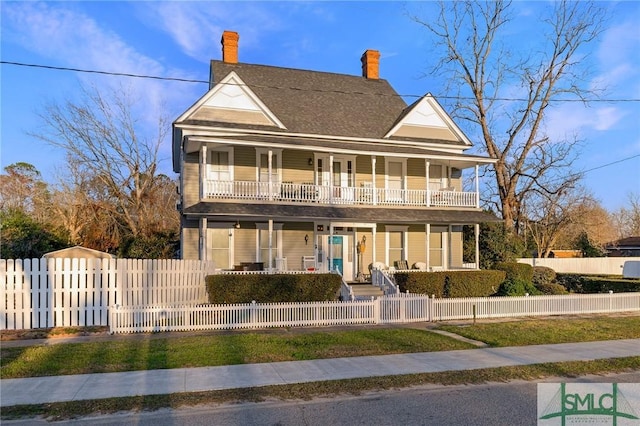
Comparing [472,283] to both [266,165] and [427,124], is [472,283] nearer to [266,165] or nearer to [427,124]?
[427,124]

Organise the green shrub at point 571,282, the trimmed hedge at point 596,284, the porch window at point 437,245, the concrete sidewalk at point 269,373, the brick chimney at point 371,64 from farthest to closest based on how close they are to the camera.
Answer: the brick chimney at point 371,64 → the green shrub at point 571,282 → the porch window at point 437,245 → the trimmed hedge at point 596,284 → the concrete sidewalk at point 269,373

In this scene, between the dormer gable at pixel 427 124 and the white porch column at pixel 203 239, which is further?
the dormer gable at pixel 427 124

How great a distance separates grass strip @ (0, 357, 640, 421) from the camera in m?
6.21

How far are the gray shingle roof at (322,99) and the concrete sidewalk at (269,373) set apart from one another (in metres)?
14.4

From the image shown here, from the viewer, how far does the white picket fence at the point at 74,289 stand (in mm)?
12320

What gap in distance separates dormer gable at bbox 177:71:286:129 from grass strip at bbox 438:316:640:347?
40.9ft

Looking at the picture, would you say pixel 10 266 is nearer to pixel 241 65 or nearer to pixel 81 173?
pixel 241 65

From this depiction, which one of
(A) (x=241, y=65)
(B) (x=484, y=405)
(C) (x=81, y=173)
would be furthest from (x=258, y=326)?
(C) (x=81, y=173)

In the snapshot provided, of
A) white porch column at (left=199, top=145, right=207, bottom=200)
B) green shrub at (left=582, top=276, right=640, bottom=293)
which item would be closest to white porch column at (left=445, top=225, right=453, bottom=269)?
green shrub at (left=582, top=276, right=640, bottom=293)

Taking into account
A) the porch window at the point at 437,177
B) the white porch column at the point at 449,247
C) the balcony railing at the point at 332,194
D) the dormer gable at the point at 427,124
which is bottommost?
the white porch column at the point at 449,247

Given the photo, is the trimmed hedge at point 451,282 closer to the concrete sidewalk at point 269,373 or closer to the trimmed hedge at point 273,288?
the trimmed hedge at point 273,288

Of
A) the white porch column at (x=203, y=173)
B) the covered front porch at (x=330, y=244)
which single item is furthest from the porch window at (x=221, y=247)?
the white porch column at (x=203, y=173)

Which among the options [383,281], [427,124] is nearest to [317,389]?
[383,281]

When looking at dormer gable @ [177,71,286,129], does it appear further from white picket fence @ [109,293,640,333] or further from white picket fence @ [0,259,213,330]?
white picket fence @ [109,293,640,333]
